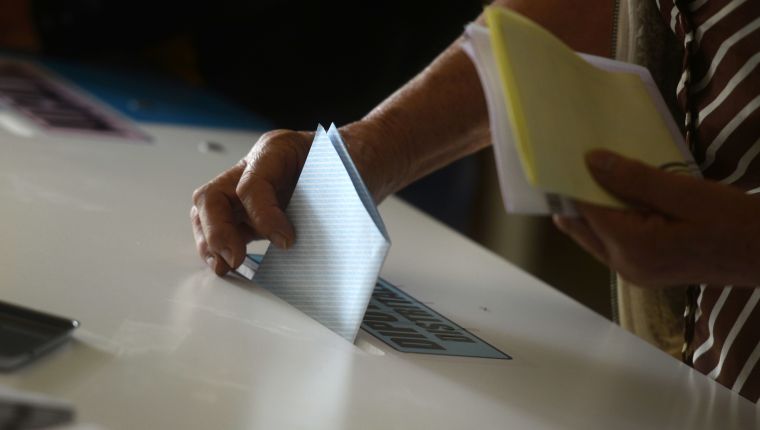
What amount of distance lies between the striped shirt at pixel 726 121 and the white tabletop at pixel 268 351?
64 mm

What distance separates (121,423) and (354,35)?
2.10 m

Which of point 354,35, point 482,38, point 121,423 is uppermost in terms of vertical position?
point 354,35

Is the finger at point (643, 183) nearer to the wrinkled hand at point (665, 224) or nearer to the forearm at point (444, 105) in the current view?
the wrinkled hand at point (665, 224)

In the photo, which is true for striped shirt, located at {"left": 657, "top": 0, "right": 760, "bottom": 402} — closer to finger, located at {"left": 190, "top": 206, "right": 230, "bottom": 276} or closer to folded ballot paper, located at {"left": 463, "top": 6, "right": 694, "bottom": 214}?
folded ballot paper, located at {"left": 463, "top": 6, "right": 694, "bottom": 214}

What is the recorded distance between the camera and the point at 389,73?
8.62 ft

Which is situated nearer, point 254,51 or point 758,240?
point 758,240

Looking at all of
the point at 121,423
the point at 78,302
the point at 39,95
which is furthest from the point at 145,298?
the point at 39,95

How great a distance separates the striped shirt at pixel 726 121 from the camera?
0.99m

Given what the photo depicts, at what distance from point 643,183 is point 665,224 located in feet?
0.12

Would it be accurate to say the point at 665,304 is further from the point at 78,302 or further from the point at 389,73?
the point at 389,73

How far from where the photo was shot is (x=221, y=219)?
104 centimetres

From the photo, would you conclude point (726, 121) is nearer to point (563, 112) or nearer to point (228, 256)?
point (563, 112)

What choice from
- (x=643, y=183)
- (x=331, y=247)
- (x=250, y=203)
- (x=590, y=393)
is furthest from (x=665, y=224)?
(x=250, y=203)

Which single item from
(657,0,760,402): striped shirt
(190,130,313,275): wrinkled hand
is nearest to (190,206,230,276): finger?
(190,130,313,275): wrinkled hand
